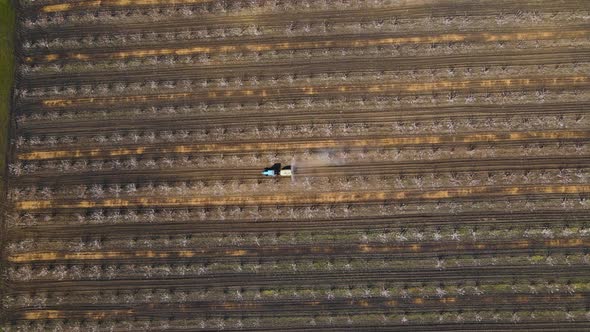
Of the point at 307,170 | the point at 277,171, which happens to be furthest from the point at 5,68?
the point at 307,170

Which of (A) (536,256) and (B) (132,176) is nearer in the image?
(A) (536,256)

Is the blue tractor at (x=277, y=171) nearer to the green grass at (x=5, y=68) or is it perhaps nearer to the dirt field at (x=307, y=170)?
the dirt field at (x=307, y=170)

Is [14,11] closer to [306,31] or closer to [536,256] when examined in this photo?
[306,31]

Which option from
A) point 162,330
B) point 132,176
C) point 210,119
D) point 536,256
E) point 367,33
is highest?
point 367,33

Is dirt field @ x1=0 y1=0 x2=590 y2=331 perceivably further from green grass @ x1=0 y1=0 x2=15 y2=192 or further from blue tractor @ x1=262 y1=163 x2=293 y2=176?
green grass @ x1=0 y1=0 x2=15 y2=192

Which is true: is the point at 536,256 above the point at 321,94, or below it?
below

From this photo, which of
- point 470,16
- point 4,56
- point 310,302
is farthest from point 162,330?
point 470,16
